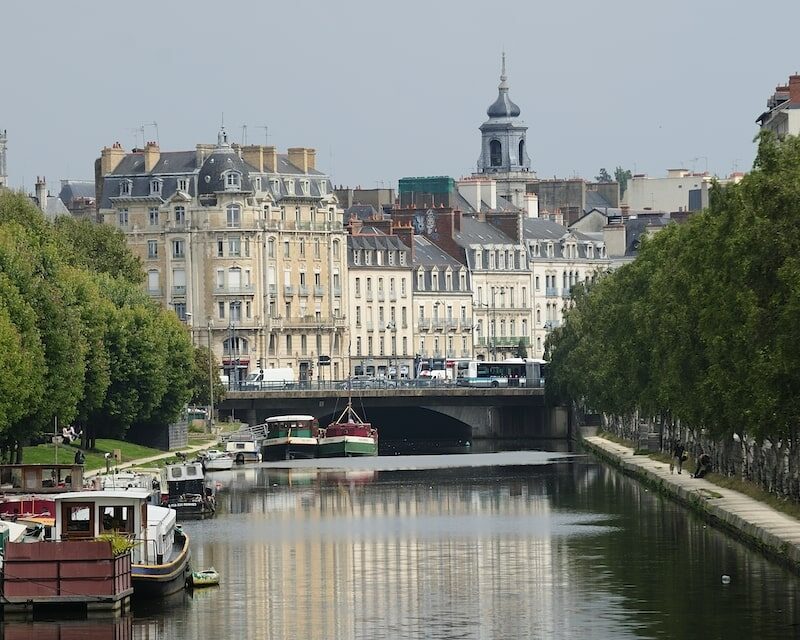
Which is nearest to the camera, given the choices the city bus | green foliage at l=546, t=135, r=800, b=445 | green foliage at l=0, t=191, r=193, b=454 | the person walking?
green foliage at l=546, t=135, r=800, b=445

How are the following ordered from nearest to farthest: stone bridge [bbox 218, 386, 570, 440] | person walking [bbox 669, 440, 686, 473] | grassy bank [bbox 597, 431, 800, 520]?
grassy bank [bbox 597, 431, 800, 520]
person walking [bbox 669, 440, 686, 473]
stone bridge [bbox 218, 386, 570, 440]

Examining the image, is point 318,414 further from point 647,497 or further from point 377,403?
point 647,497

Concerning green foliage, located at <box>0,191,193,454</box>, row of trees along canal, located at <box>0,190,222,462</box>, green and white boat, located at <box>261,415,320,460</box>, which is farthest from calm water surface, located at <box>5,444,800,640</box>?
green and white boat, located at <box>261,415,320,460</box>

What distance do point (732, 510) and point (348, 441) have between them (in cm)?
7745

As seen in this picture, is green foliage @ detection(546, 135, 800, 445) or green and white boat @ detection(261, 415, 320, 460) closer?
green foliage @ detection(546, 135, 800, 445)

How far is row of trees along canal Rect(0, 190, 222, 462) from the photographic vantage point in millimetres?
106312

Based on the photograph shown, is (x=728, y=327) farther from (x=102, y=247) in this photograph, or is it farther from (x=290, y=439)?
(x=102, y=247)

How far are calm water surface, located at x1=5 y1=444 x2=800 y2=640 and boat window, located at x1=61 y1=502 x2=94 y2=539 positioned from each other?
2.85 meters

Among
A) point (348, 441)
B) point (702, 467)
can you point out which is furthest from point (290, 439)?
point (702, 467)

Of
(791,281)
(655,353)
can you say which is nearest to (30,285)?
(655,353)

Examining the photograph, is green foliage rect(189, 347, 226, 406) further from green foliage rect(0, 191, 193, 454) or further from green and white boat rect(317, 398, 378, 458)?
green and white boat rect(317, 398, 378, 458)

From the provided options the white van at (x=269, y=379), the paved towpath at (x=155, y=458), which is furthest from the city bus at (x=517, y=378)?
the paved towpath at (x=155, y=458)

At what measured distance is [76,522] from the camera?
64.7m

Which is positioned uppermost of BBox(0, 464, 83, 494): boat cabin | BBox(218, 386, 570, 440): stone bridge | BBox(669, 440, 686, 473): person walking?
BBox(218, 386, 570, 440): stone bridge
